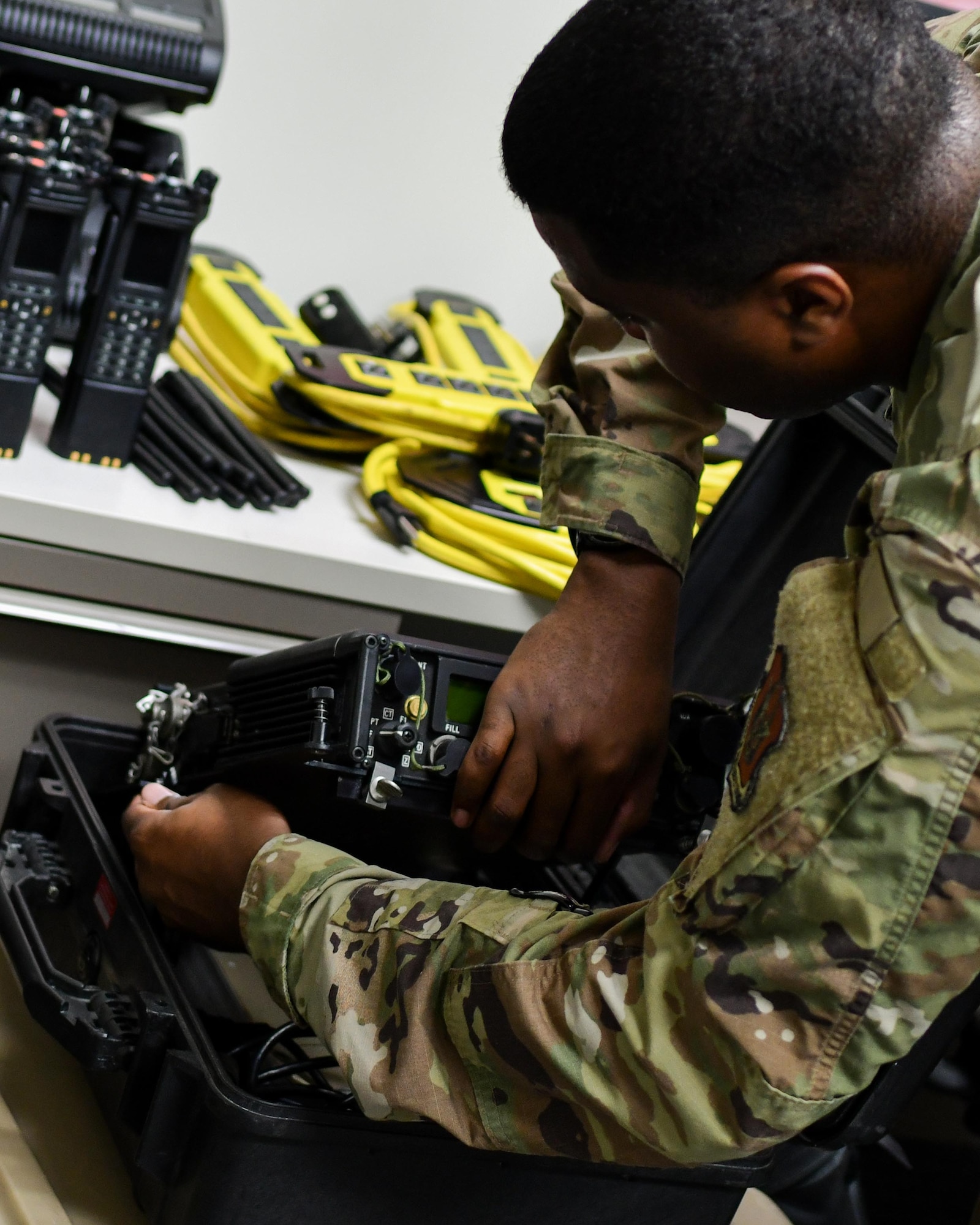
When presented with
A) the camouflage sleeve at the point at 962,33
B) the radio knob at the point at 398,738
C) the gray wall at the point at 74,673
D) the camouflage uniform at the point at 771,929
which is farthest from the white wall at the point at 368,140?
the camouflage uniform at the point at 771,929

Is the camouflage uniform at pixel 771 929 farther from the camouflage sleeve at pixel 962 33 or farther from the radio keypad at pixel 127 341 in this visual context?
the radio keypad at pixel 127 341

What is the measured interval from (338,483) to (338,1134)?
862 millimetres

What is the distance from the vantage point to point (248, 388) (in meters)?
1.53

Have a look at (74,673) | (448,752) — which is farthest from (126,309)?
(448,752)

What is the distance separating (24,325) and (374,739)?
56cm

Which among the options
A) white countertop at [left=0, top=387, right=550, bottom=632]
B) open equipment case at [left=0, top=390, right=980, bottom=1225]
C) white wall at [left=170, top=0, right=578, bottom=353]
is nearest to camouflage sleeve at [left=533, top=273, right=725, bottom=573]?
open equipment case at [left=0, top=390, right=980, bottom=1225]

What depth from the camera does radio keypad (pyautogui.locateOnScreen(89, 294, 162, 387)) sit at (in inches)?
49.3

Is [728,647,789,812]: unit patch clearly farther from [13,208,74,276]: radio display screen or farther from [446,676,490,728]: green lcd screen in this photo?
[13,208,74,276]: radio display screen

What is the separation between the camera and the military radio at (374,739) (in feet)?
2.86

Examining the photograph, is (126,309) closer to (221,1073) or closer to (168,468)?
(168,468)

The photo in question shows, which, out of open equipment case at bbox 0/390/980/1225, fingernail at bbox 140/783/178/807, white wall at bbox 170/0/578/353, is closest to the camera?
open equipment case at bbox 0/390/980/1225

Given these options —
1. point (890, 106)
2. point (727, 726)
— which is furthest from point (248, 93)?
point (890, 106)

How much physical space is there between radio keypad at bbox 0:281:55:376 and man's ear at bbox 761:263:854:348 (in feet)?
2.48

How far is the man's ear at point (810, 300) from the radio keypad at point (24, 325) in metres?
0.76
